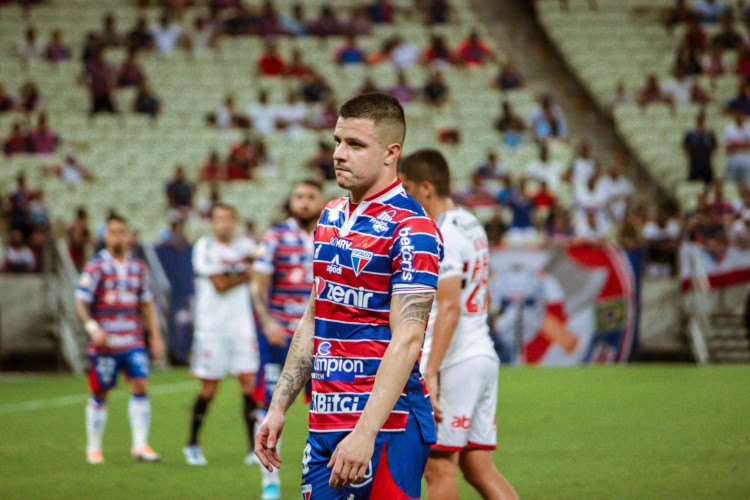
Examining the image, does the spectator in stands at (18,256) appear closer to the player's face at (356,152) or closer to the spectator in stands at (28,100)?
the spectator in stands at (28,100)

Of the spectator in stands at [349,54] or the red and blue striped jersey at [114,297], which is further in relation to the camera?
the spectator in stands at [349,54]

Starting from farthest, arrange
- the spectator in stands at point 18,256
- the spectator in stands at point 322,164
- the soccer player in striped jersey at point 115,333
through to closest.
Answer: the spectator in stands at point 322,164
the spectator in stands at point 18,256
the soccer player in striped jersey at point 115,333

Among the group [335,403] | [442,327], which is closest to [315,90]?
[442,327]

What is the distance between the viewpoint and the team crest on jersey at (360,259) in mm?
4508

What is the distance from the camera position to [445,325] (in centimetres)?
633

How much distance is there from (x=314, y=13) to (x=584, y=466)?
21.8 metres

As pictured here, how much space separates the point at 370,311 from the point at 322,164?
19228 millimetres

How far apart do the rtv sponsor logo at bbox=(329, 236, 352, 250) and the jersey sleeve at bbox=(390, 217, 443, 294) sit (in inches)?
7.7

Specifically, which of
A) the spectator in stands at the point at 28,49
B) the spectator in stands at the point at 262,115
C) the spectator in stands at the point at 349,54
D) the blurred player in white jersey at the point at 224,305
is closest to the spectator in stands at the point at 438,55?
the spectator in stands at the point at 349,54

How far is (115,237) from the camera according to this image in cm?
1148

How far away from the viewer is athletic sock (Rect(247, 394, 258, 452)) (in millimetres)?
10738

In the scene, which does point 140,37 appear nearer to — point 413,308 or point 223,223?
point 223,223

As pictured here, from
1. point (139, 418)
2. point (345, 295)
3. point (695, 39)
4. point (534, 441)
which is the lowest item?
point (534, 441)

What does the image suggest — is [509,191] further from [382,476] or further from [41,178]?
[382,476]
